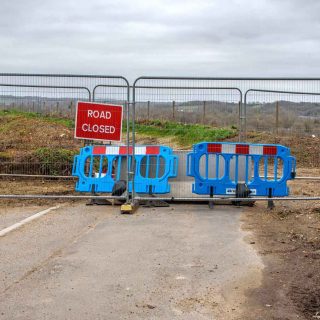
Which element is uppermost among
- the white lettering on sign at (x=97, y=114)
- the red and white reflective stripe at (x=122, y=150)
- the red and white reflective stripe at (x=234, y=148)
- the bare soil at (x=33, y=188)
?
the white lettering on sign at (x=97, y=114)

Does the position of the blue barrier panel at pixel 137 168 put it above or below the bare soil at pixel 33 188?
above

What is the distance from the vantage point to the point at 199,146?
381 inches

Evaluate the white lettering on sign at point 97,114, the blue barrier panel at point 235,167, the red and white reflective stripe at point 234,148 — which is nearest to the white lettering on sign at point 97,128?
the white lettering on sign at point 97,114

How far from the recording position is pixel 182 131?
17234 millimetres

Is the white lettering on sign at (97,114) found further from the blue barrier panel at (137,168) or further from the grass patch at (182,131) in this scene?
the grass patch at (182,131)

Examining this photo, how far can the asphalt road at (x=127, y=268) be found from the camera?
15.5ft

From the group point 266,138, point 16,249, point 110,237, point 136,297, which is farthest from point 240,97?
point 266,138

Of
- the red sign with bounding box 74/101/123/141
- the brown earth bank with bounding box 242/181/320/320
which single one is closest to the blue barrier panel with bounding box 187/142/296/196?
the brown earth bank with bounding box 242/181/320/320

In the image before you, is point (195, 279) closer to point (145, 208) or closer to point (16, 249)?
point (16, 249)

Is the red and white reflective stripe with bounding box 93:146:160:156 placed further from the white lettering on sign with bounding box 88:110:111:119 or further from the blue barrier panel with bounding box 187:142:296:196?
the white lettering on sign with bounding box 88:110:111:119

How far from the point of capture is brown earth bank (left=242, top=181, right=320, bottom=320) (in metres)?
4.71

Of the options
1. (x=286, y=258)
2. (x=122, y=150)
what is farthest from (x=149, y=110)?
(x=286, y=258)

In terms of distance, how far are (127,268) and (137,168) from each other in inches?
174

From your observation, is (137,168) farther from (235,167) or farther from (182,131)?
(182,131)
